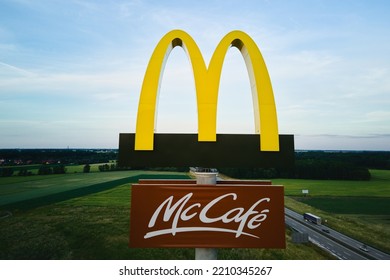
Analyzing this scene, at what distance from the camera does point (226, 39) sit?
6062mm

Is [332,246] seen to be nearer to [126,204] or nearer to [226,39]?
[226,39]

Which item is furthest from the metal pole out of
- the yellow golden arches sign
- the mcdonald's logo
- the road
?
the road

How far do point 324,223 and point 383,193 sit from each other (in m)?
29.1

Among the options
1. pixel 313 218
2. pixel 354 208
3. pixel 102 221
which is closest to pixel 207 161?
pixel 102 221

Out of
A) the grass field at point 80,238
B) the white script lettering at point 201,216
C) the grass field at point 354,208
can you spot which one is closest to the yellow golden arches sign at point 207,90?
the white script lettering at point 201,216

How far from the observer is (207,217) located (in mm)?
5652

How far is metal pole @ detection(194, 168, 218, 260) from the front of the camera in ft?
19.7

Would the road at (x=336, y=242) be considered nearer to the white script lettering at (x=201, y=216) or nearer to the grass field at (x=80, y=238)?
the grass field at (x=80, y=238)

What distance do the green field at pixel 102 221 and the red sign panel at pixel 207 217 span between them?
1097 cm

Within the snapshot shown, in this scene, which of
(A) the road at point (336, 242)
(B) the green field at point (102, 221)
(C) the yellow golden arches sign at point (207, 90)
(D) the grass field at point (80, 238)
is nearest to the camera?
(C) the yellow golden arches sign at point (207, 90)

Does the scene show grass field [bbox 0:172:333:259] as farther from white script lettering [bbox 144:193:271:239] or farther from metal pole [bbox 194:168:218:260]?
white script lettering [bbox 144:193:271:239]

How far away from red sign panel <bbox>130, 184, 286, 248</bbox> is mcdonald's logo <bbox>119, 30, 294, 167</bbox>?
872mm

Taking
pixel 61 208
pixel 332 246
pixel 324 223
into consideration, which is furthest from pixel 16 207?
pixel 324 223

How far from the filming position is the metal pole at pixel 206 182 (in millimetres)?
6000
